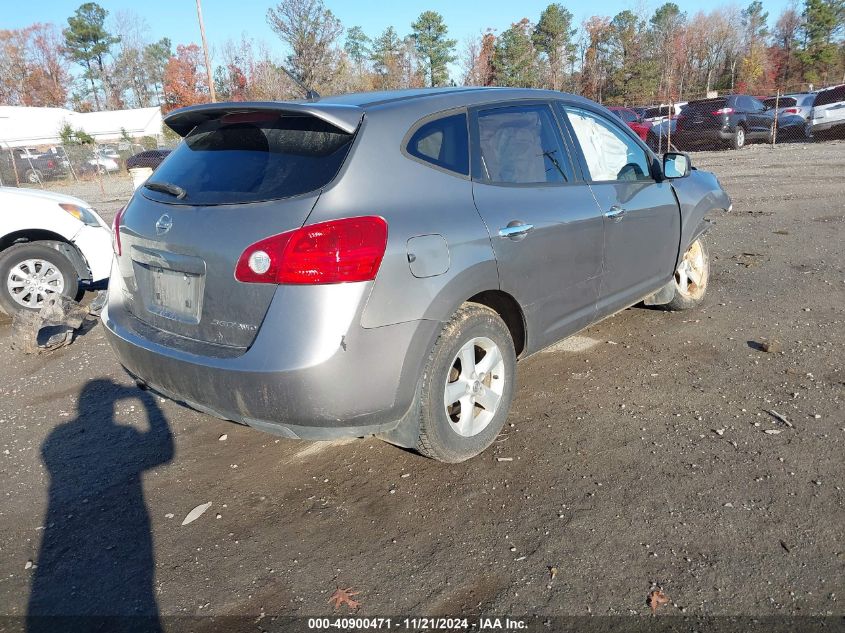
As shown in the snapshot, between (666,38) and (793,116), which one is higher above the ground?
(666,38)

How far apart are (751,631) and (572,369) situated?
2.35 m

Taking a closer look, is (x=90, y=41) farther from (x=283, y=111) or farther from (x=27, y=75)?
(x=283, y=111)

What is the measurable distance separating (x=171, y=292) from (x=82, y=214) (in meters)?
4.00

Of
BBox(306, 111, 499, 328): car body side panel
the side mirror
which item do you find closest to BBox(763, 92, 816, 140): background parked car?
the side mirror

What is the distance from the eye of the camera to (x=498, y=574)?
249 cm

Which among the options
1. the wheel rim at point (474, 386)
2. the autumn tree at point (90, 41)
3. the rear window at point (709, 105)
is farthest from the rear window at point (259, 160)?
the autumn tree at point (90, 41)

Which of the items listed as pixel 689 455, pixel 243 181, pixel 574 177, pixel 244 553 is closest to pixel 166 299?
pixel 243 181

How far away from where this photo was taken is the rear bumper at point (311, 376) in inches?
99.3

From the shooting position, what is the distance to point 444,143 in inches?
121

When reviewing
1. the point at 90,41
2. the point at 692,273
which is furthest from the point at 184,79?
the point at 692,273

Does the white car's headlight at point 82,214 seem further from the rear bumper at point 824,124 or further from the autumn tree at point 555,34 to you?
the autumn tree at point 555,34

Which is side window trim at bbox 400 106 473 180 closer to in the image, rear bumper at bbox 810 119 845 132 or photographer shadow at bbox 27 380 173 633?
photographer shadow at bbox 27 380 173 633

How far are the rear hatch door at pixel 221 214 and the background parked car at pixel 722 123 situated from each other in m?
20.8

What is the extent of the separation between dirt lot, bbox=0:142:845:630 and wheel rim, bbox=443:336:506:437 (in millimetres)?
244
